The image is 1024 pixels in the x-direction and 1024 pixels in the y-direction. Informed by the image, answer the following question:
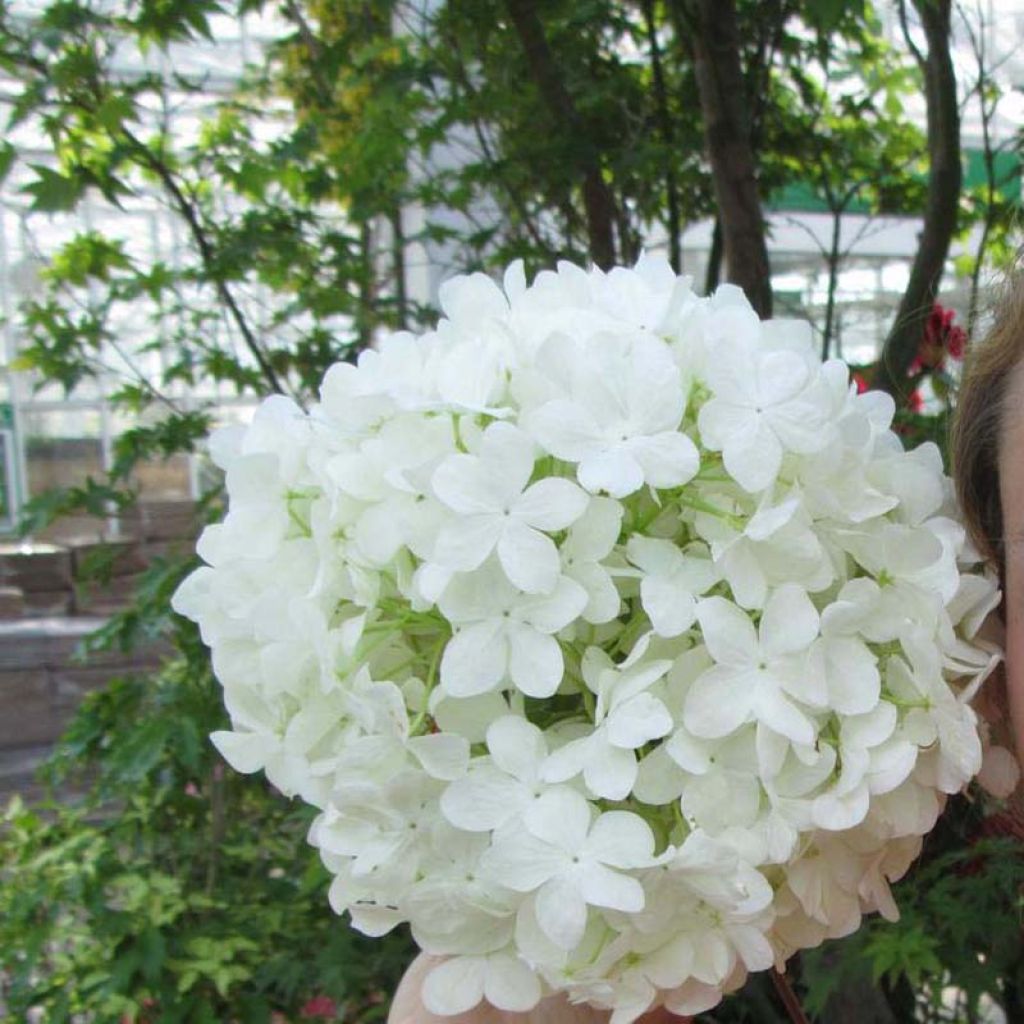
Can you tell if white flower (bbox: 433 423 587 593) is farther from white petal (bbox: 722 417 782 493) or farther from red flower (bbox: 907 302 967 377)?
red flower (bbox: 907 302 967 377)

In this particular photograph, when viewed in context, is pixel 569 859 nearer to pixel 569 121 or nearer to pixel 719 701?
pixel 719 701

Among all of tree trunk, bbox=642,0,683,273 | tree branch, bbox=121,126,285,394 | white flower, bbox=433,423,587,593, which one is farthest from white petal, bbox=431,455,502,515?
tree trunk, bbox=642,0,683,273

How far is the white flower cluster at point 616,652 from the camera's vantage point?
0.60 meters

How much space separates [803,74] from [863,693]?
215 cm

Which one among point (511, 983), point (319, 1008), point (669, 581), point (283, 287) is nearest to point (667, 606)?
point (669, 581)

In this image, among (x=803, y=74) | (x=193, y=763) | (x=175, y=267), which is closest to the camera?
(x=193, y=763)

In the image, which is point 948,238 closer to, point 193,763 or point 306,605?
point 193,763

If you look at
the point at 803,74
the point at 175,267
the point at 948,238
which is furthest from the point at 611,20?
the point at 175,267

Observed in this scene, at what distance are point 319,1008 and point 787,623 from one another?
159cm

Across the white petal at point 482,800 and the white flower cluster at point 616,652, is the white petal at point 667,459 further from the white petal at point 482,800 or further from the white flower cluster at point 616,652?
the white petal at point 482,800

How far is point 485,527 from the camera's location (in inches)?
24.0

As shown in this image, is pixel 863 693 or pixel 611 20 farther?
pixel 611 20

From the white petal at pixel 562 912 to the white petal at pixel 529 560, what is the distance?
0.14m

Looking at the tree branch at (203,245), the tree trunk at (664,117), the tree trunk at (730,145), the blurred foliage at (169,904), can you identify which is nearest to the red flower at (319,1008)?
the blurred foliage at (169,904)
